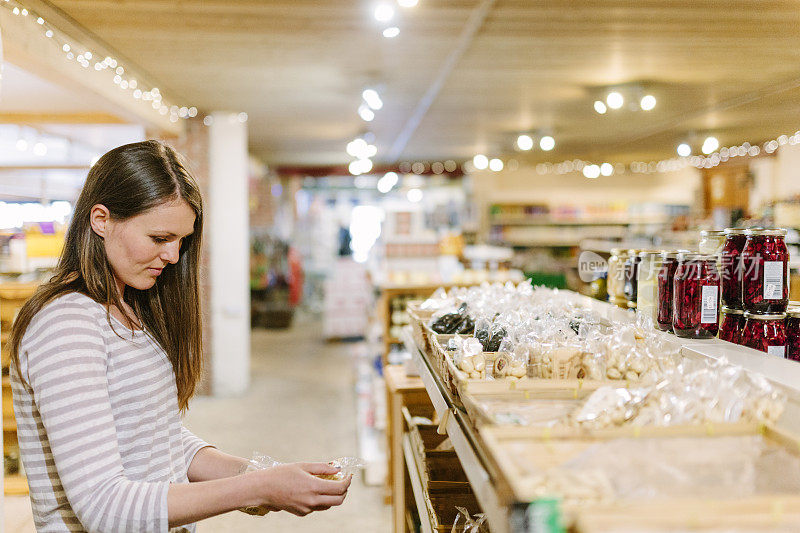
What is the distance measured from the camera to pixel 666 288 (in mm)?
1826

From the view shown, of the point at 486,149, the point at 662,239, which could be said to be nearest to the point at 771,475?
the point at 662,239

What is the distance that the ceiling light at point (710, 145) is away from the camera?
8.05 metres

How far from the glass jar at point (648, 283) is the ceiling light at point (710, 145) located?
6.91 metres

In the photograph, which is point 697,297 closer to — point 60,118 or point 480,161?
point 60,118

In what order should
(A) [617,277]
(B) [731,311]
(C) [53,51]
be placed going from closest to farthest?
(B) [731,311], (A) [617,277], (C) [53,51]

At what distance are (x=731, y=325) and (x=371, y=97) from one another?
183 inches

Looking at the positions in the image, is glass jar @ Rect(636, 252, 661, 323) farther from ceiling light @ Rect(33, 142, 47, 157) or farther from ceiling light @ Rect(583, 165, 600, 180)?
ceiling light @ Rect(583, 165, 600, 180)

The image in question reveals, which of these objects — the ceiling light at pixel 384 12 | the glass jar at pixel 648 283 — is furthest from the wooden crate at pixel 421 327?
the ceiling light at pixel 384 12

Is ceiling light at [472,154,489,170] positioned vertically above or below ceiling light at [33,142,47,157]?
above

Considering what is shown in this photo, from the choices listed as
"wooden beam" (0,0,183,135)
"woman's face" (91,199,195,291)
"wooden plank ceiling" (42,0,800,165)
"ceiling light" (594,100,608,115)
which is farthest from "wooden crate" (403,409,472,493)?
"ceiling light" (594,100,608,115)

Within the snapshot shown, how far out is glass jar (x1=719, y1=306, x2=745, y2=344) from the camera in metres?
1.75

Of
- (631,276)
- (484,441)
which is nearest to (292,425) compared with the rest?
(631,276)

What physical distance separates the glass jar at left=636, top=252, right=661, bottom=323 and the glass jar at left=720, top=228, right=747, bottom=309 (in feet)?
0.70

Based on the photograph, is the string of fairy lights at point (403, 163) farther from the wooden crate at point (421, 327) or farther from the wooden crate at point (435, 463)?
the wooden crate at point (435, 463)
